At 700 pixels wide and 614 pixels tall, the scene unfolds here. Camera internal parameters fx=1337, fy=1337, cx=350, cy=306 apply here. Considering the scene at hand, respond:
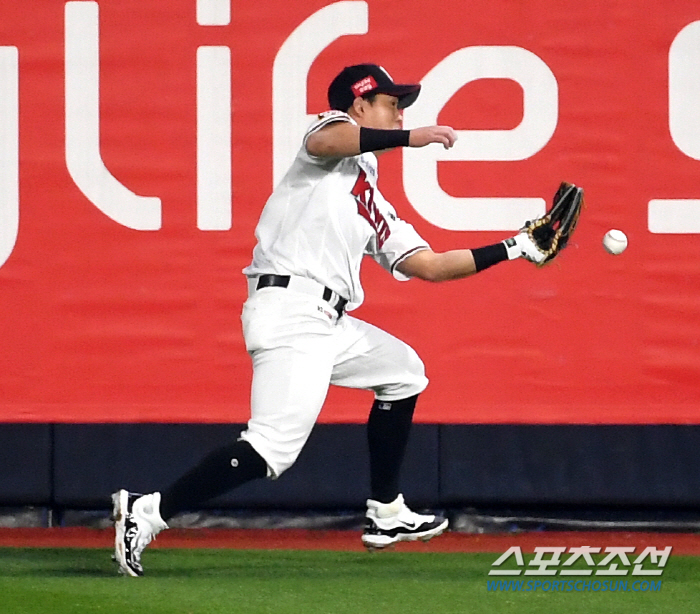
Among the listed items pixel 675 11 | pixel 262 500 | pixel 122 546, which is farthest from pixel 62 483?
pixel 675 11

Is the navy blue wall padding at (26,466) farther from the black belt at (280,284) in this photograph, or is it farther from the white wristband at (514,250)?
the white wristband at (514,250)

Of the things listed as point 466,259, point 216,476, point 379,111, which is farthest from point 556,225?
point 216,476

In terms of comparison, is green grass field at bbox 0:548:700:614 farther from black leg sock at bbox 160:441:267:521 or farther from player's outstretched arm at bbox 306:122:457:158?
player's outstretched arm at bbox 306:122:457:158

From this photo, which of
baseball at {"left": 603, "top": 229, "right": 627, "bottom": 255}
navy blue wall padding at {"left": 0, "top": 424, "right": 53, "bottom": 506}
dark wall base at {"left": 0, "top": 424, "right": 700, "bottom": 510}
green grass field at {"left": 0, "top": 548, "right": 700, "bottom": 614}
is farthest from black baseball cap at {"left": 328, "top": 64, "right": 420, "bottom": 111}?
navy blue wall padding at {"left": 0, "top": 424, "right": 53, "bottom": 506}

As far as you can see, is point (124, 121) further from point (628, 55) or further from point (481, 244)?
point (628, 55)

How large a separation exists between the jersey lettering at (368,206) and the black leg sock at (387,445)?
546mm

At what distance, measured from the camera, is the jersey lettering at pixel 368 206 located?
13.4ft

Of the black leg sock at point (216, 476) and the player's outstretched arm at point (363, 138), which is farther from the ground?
the player's outstretched arm at point (363, 138)

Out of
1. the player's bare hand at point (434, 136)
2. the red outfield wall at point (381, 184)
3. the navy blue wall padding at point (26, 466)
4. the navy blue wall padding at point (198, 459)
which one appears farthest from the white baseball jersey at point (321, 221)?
the navy blue wall padding at point (26, 466)

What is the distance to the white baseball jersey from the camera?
3979 mm

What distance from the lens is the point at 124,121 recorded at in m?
5.23

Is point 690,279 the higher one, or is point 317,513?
point 690,279

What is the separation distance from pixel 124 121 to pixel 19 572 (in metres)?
1.88

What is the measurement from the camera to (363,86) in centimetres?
407
